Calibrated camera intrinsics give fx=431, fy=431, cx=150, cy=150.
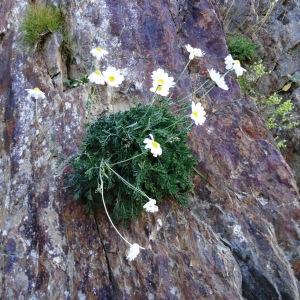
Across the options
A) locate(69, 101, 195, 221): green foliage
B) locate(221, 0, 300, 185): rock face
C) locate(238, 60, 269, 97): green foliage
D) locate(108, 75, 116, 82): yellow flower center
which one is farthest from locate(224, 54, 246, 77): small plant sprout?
locate(221, 0, 300, 185): rock face

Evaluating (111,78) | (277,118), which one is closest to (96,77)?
(111,78)

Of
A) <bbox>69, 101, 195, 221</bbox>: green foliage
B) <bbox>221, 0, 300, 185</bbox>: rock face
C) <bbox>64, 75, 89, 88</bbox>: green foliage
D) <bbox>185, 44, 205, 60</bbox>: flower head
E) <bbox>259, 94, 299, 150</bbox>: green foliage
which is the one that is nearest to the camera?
<bbox>69, 101, 195, 221</bbox>: green foliage

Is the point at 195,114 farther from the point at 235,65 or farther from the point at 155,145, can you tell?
the point at 235,65

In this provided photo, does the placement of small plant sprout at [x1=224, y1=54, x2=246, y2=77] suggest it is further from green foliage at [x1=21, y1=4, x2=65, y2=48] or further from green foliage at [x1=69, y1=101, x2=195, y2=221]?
green foliage at [x1=21, y1=4, x2=65, y2=48]

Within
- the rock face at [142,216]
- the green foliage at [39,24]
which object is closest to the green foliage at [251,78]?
the rock face at [142,216]

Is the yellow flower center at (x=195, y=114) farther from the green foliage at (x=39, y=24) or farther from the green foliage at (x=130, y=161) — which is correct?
the green foliage at (x=39, y=24)

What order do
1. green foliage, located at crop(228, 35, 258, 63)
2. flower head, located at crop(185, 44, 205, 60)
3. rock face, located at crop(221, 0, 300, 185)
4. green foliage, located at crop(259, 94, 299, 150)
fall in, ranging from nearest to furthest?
flower head, located at crop(185, 44, 205, 60) < green foliage, located at crop(259, 94, 299, 150) < green foliage, located at crop(228, 35, 258, 63) < rock face, located at crop(221, 0, 300, 185)

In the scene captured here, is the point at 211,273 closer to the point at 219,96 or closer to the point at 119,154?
the point at 119,154
